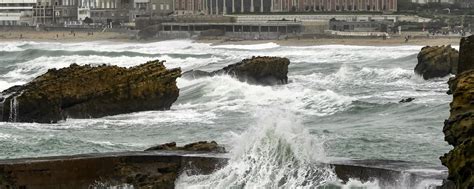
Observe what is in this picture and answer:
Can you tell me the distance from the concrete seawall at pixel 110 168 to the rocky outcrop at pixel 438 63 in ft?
101

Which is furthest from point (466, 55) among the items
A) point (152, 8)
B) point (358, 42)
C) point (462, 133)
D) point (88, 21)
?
point (88, 21)

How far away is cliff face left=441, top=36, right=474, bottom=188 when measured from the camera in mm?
14434

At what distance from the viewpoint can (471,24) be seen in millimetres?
112125

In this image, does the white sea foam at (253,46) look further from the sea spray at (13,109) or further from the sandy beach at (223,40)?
the sea spray at (13,109)

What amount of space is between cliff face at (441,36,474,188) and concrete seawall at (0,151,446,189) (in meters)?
2.75

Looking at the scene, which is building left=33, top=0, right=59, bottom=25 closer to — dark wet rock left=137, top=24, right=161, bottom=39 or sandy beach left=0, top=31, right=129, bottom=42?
sandy beach left=0, top=31, right=129, bottom=42

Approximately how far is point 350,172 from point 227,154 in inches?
106

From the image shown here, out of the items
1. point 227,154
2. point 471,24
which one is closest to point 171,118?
point 227,154

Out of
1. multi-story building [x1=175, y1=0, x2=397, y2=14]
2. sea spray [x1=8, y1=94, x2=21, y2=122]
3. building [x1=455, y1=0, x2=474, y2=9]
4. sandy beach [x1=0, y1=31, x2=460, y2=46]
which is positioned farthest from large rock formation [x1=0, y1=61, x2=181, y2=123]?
building [x1=455, y1=0, x2=474, y2=9]

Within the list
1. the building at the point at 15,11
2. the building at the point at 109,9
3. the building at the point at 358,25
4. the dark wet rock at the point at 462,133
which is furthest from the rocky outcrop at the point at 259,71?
the building at the point at 15,11

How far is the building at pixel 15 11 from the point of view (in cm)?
14800

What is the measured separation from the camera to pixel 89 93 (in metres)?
33.2

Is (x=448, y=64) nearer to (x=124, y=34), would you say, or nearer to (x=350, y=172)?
(x=350, y=172)

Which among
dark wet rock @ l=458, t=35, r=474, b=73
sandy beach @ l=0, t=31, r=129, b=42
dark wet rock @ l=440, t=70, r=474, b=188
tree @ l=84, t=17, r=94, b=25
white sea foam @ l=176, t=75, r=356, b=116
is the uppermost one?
dark wet rock @ l=458, t=35, r=474, b=73
